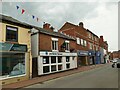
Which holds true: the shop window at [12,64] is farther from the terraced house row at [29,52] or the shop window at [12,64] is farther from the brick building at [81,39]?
the brick building at [81,39]

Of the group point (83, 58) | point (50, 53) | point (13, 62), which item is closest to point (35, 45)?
point (50, 53)

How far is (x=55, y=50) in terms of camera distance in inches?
927

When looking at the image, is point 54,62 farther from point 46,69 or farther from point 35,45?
point 35,45

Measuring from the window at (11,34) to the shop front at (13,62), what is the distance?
Result: 0.60 m

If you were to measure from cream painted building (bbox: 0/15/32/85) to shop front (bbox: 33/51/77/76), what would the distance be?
105 inches

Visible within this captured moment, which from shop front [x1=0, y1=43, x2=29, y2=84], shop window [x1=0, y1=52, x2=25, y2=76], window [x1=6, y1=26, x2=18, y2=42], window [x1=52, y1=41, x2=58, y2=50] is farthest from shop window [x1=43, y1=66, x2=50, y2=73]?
window [x1=6, y1=26, x2=18, y2=42]

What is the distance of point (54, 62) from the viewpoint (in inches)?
904

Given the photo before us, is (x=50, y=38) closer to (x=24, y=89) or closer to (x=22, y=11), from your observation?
(x=22, y=11)

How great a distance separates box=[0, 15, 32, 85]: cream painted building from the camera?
14.8 meters

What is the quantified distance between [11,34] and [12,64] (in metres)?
2.78

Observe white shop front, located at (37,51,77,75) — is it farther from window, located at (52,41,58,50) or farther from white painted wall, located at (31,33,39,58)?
window, located at (52,41,58,50)

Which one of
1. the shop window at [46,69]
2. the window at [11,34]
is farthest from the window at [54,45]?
the window at [11,34]

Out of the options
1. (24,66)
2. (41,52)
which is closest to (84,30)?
(41,52)

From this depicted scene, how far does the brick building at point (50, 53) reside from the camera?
1997 cm
